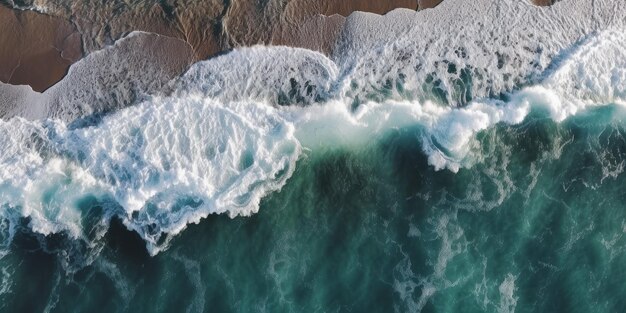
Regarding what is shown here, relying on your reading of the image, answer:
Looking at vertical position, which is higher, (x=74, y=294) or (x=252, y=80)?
(x=252, y=80)

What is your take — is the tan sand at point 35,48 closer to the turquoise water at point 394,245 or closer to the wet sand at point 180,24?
the wet sand at point 180,24

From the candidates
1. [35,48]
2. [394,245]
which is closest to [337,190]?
[394,245]

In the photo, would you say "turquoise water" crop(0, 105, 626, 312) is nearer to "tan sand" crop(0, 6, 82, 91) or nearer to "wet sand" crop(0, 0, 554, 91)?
"wet sand" crop(0, 0, 554, 91)

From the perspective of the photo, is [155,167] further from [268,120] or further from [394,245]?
[394,245]

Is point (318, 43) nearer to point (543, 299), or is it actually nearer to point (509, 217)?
point (509, 217)

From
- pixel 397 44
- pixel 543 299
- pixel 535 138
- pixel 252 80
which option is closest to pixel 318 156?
pixel 252 80

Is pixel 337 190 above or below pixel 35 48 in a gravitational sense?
below
